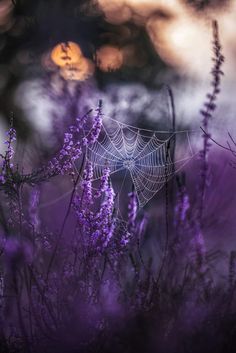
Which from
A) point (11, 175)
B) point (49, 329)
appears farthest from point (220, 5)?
point (49, 329)

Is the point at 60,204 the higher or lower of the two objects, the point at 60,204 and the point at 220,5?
the lower

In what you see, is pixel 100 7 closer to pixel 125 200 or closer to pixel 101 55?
pixel 101 55

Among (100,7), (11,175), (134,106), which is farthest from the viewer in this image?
(100,7)

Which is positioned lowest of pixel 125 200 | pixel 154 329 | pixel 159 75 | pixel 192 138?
pixel 154 329

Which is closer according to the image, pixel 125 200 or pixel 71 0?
pixel 125 200

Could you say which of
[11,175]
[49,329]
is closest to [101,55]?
[11,175]

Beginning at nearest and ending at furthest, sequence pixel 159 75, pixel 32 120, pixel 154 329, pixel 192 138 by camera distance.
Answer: pixel 154 329, pixel 192 138, pixel 32 120, pixel 159 75
